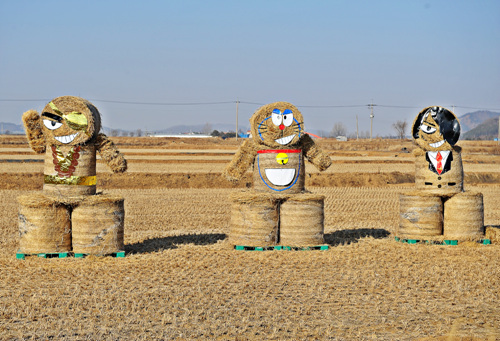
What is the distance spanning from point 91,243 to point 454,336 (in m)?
7.77

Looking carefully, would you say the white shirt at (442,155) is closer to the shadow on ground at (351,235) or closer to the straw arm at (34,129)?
the shadow on ground at (351,235)

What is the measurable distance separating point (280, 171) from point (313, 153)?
1.13 m

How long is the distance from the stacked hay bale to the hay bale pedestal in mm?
2728

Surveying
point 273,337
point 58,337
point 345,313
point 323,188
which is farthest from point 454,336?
point 323,188

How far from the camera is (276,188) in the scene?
15289 mm

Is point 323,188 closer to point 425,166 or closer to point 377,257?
point 425,166

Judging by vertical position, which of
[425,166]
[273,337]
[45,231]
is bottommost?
[273,337]

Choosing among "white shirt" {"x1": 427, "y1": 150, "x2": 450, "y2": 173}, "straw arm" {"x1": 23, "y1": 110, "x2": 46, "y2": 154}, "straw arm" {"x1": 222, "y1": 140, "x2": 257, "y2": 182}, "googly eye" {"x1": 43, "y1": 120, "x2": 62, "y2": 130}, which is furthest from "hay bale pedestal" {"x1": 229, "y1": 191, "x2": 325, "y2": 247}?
"straw arm" {"x1": 23, "y1": 110, "x2": 46, "y2": 154}

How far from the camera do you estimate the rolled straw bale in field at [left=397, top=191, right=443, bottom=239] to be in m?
16.1

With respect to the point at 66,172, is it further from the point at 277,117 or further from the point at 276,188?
the point at 277,117

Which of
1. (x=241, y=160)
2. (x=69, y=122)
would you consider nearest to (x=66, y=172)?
(x=69, y=122)

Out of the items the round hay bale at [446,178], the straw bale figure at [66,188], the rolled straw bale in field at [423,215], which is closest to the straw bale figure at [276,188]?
the rolled straw bale in field at [423,215]

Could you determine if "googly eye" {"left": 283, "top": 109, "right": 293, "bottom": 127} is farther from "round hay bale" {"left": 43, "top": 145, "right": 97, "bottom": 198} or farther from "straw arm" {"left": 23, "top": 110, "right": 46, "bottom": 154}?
"straw arm" {"left": 23, "top": 110, "right": 46, "bottom": 154}

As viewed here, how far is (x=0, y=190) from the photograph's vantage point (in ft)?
94.4
